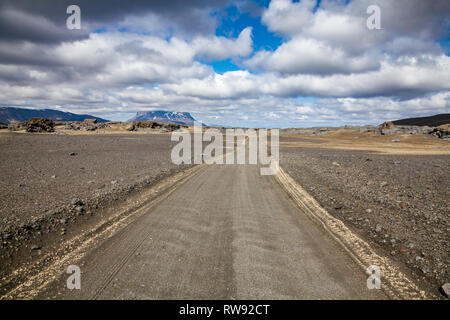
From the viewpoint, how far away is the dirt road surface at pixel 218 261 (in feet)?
13.1

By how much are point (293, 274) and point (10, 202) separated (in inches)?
395

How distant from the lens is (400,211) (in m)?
8.29

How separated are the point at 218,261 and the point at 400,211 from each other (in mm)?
7301

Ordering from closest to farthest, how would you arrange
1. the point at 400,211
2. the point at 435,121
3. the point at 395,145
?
the point at 400,211 → the point at 395,145 → the point at 435,121

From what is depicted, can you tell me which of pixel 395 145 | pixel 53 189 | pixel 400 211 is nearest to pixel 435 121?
pixel 395 145

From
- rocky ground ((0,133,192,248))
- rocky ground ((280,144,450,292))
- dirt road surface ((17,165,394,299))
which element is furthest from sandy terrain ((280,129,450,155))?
rocky ground ((0,133,192,248))

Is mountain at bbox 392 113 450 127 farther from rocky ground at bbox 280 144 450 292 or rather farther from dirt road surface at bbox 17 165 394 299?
dirt road surface at bbox 17 165 394 299

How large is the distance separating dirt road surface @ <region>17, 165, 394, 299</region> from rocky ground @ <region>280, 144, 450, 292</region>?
1.40m

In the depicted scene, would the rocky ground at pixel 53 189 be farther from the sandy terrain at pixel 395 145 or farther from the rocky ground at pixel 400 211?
the sandy terrain at pixel 395 145

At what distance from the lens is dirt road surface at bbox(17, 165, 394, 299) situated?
4000 mm

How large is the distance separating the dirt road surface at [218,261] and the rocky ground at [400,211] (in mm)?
1403

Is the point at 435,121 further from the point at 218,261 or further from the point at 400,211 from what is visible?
the point at 218,261

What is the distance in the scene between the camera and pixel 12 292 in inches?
156
